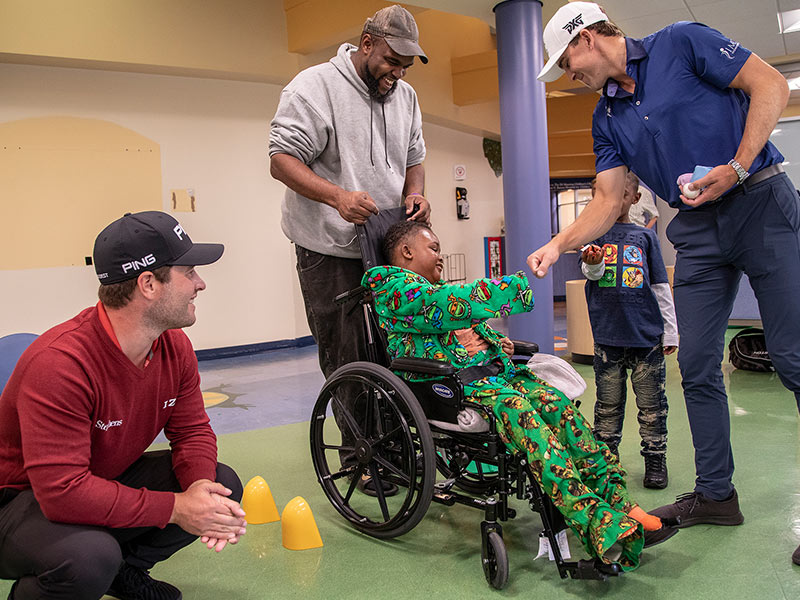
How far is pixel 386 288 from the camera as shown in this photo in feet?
7.27

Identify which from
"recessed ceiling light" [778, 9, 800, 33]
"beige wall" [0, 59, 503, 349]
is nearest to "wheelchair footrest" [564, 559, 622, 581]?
"beige wall" [0, 59, 503, 349]

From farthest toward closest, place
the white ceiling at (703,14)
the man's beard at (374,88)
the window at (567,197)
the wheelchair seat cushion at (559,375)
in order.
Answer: the window at (567,197) < the white ceiling at (703,14) < the man's beard at (374,88) < the wheelchair seat cushion at (559,375)

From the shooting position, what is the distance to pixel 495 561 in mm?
1931

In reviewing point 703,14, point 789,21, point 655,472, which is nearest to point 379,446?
point 655,472

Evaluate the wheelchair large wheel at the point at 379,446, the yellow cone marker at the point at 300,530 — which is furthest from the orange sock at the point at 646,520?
the yellow cone marker at the point at 300,530

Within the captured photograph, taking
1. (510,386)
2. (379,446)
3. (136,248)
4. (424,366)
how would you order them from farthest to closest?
(379,446)
(510,386)
(424,366)
(136,248)

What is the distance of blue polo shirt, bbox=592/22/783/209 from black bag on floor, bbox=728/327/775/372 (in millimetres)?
2955

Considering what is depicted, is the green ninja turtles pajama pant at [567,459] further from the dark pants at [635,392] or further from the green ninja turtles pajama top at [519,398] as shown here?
the dark pants at [635,392]

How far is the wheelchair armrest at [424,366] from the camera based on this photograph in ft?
6.48

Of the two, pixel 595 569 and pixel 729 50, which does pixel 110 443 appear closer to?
pixel 595 569

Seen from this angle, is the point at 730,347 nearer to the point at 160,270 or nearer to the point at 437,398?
the point at 437,398

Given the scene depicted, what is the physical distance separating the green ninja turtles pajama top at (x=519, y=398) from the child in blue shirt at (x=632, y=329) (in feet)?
2.22

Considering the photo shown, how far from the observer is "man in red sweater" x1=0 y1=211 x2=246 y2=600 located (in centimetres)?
146

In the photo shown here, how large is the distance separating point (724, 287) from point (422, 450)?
3.56 ft
